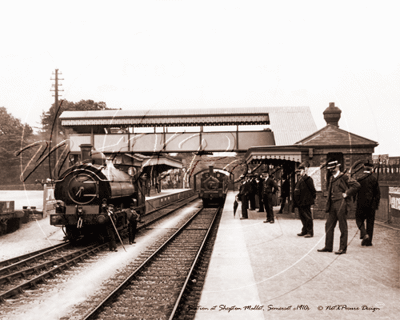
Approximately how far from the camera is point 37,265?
911cm

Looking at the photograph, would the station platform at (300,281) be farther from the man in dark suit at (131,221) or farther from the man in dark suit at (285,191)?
the man in dark suit at (285,191)

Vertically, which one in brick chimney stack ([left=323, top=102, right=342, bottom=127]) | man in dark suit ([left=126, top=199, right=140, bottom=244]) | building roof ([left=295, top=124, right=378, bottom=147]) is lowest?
man in dark suit ([left=126, top=199, right=140, bottom=244])

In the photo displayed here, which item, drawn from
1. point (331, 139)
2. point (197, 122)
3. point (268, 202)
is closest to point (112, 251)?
point (268, 202)

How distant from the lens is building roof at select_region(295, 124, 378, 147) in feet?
51.0

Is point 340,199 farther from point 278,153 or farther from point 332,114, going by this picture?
point 332,114

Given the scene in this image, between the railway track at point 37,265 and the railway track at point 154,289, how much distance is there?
1.63 meters

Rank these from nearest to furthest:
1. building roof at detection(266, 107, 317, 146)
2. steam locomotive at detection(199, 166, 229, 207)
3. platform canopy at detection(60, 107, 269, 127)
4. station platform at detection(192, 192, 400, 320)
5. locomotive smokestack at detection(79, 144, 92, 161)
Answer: station platform at detection(192, 192, 400, 320), locomotive smokestack at detection(79, 144, 92, 161), building roof at detection(266, 107, 317, 146), platform canopy at detection(60, 107, 269, 127), steam locomotive at detection(199, 166, 229, 207)

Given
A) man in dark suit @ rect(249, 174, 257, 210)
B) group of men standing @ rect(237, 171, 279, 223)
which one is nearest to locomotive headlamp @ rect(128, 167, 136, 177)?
group of men standing @ rect(237, 171, 279, 223)

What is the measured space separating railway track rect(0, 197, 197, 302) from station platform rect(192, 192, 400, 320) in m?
3.25

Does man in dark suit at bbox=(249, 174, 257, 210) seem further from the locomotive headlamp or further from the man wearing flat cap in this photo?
the man wearing flat cap

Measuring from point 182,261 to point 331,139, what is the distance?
9187 millimetres

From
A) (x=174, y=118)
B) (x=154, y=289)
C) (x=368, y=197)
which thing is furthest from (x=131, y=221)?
(x=174, y=118)

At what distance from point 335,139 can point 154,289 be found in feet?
37.1

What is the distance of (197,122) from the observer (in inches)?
1062
